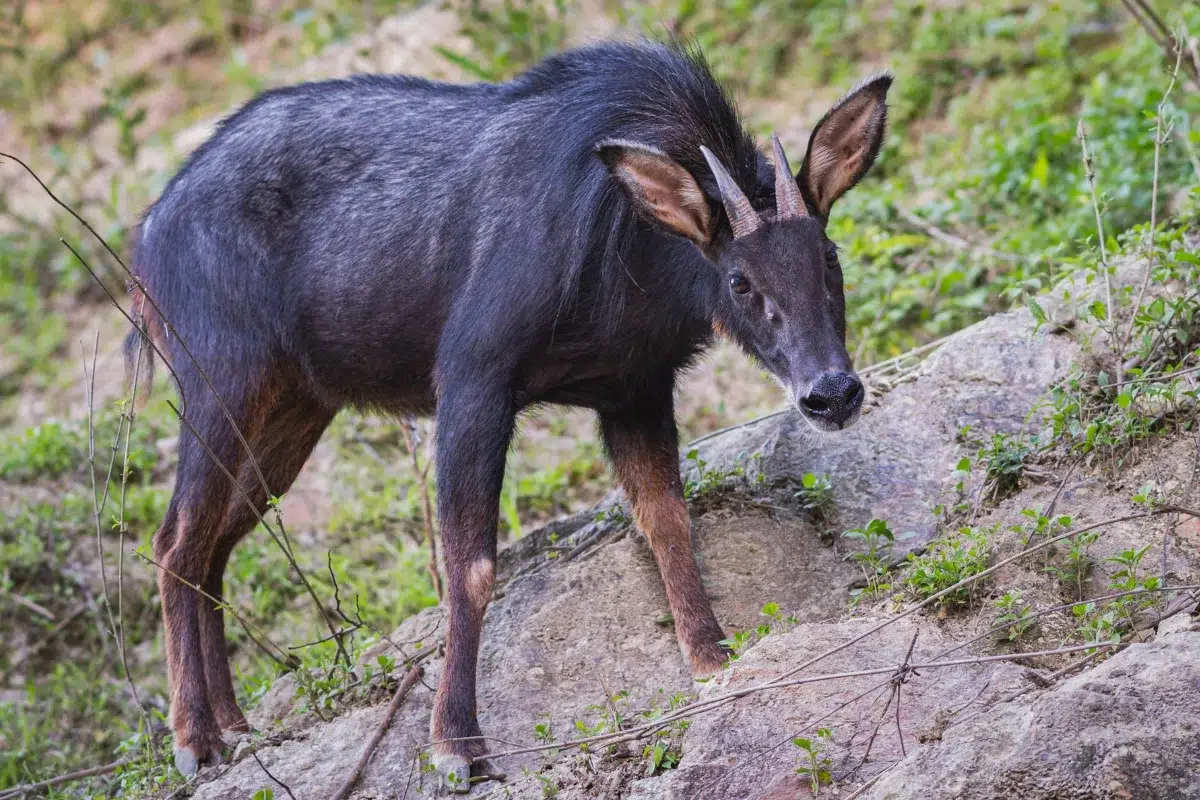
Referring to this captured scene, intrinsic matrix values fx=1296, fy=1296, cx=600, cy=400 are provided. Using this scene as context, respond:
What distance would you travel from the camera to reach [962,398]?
206 inches

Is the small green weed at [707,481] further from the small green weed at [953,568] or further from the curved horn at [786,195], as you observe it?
the curved horn at [786,195]

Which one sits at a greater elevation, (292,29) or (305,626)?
(292,29)

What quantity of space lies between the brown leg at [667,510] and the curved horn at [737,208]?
1.02 metres

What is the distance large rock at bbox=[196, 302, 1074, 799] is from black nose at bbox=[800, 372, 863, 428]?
688 mm

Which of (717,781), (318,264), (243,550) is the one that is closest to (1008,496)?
(717,781)

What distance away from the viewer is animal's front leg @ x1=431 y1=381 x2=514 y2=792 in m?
4.51

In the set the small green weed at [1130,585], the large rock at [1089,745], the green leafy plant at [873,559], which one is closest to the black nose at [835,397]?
the green leafy plant at [873,559]

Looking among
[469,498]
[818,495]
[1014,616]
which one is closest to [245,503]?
[469,498]

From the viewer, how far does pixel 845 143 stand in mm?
4613

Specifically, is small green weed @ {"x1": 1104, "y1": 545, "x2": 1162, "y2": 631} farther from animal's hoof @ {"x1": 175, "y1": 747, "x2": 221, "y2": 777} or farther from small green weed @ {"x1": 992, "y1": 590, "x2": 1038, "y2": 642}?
animal's hoof @ {"x1": 175, "y1": 747, "x2": 221, "y2": 777}

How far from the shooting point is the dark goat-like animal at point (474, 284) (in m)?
4.41

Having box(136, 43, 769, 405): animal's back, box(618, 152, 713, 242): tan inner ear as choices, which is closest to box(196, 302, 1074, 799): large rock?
box(136, 43, 769, 405): animal's back

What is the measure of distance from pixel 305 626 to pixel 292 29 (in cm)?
774

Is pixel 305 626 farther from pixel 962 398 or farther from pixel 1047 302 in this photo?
pixel 1047 302
